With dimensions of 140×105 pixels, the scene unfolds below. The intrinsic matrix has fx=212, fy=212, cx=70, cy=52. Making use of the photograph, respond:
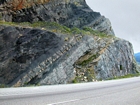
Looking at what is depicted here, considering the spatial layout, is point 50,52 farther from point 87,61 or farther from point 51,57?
point 87,61

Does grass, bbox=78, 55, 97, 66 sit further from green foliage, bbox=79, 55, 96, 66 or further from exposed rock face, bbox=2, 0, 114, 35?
exposed rock face, bbox=2, 0, 114, 35

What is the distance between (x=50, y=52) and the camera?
2262cm

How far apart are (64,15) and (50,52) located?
50.9ft

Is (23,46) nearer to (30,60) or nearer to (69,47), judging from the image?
(30,60)

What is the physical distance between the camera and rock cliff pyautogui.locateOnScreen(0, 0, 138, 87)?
821 inches

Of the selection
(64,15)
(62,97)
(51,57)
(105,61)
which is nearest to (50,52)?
(51,57)

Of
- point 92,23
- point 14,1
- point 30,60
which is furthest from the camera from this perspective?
point 92,23

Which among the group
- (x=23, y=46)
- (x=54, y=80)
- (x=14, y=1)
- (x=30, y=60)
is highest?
(x=14, y=1)

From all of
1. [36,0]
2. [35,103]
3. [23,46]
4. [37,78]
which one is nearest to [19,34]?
[23,46]

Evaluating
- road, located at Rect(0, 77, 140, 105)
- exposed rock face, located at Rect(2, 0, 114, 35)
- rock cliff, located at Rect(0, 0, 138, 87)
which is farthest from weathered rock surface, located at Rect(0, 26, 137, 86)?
road, located at Rect(0, 77, 140, 105)

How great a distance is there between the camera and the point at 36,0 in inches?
1297

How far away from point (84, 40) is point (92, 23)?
11085 millimetres

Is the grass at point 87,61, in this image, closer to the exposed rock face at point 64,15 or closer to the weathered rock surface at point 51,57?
the weathered rock surface at point 51,57

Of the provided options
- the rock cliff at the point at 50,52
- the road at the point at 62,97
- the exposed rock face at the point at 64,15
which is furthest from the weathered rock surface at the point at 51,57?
the road at the point at 62,97
